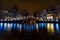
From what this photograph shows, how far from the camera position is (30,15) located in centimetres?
331

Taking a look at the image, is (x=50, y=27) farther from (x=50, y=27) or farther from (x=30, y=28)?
(x=30, y=28)

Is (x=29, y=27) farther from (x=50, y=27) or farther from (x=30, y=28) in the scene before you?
(x=50, y=27)

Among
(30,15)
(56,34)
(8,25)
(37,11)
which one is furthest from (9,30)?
(56,34)

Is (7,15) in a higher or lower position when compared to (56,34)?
higher

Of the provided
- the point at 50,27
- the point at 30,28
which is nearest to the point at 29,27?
the point at 30,28

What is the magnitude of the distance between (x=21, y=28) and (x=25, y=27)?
4.2 inches

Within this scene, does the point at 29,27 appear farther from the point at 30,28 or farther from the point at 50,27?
the point at 50,27

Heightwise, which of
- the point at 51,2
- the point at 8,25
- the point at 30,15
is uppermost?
the point at 51,2

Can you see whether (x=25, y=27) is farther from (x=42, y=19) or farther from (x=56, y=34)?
(x=56, y=34)

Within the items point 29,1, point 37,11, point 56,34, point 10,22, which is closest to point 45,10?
point 37,11

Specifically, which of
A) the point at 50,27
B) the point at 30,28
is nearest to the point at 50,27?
the point at 50,27

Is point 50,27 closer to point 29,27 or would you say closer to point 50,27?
point 50,27

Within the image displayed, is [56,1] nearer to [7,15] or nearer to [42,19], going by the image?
[42,19]

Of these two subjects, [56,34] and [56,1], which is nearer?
[56,34]
